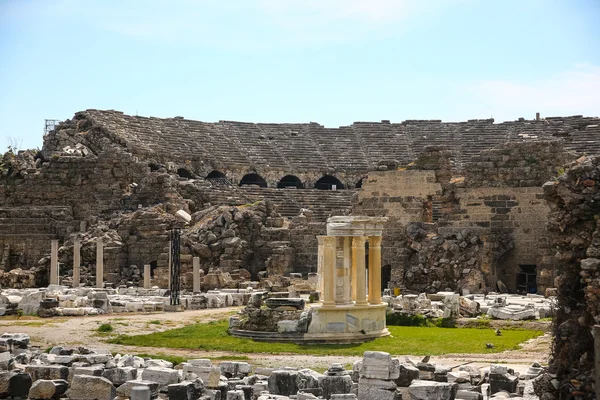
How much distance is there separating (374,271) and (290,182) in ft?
104

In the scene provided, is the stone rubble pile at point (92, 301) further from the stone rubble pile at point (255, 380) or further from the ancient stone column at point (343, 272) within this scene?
the stone rubble pile at point (255, 380)

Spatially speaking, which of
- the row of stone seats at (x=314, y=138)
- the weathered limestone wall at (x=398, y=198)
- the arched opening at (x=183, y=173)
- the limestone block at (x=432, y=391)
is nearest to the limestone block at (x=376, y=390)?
the limestone block at (x=432, y=391)

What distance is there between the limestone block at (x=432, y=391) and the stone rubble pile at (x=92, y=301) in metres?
17.3

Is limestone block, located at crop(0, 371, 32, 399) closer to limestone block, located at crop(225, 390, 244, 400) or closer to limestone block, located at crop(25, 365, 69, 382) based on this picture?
limestone block, located at crop(25, 365, 69, 382)

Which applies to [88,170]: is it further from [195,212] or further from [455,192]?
[455,192]

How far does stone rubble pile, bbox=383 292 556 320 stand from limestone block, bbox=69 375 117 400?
1242 cm

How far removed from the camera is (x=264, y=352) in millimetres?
20734

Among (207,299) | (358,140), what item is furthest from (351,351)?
(358,140)

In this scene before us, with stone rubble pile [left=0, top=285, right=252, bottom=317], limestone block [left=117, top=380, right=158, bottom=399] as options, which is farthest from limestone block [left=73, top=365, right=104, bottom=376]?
stone rubble pile [left=0, top=285, right=252, bottom=317]

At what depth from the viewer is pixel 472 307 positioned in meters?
26.5

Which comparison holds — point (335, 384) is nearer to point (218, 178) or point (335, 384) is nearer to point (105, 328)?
point (105, 328)

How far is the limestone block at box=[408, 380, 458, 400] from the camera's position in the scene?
559 inches

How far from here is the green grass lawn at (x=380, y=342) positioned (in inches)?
816

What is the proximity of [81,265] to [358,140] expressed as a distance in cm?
2290
